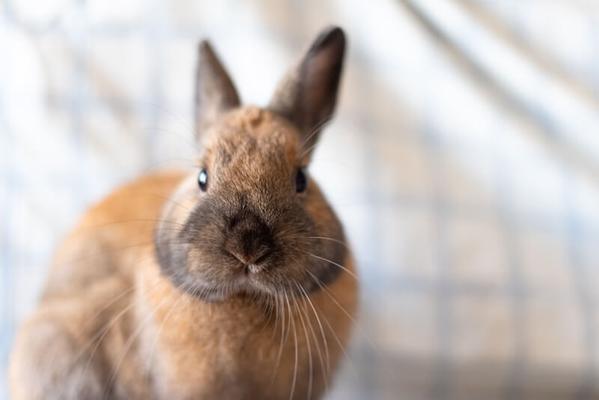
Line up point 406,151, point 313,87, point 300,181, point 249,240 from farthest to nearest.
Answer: point 406,151, point 313,87, point 300,181, point 249,240

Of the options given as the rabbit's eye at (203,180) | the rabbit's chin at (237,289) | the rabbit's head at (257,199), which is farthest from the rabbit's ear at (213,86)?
the rabbit's chin at (237,289)

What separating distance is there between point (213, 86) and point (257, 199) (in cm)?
32

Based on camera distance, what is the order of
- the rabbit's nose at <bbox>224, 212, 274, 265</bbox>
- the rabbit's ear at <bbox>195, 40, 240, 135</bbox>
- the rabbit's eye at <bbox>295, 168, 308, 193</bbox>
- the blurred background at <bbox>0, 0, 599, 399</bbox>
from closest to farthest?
the rabbit's nose at <bbox>224, 212, 274, 265</bbox>, the rabbit's eye at <bbox>295, 168, 308, 193</bbox>, the rabbit's ear at <bbox>195, 40, 240, 135</bbox>, the blurred background at <bbox>0, 0, 599, 399</bbox>

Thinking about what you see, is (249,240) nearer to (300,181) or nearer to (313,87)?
(300,181)

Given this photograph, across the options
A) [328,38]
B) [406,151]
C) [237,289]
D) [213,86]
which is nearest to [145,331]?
[237,289]

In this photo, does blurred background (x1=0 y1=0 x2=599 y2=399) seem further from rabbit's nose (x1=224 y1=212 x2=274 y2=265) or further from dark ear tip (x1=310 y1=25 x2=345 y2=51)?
rabbit's nose (x1=224 y1=212 x2=274 y2=265)

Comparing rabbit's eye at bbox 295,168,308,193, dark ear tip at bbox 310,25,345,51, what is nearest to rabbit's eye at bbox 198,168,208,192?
rabbit's eye at bbox 295,168,308,193

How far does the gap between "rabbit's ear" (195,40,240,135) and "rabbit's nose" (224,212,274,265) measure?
1.03 ft

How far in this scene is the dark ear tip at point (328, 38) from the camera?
107 centimetres

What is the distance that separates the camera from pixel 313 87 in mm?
1124

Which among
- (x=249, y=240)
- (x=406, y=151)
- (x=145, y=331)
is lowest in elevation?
(x=145, y=331)

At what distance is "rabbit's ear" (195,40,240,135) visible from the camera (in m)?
1.14

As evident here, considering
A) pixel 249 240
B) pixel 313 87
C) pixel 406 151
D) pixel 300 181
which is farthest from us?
pixel 406 151

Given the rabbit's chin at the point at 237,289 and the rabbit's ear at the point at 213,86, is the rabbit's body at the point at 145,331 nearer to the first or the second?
the rabbit's chin at the point at 237,289
